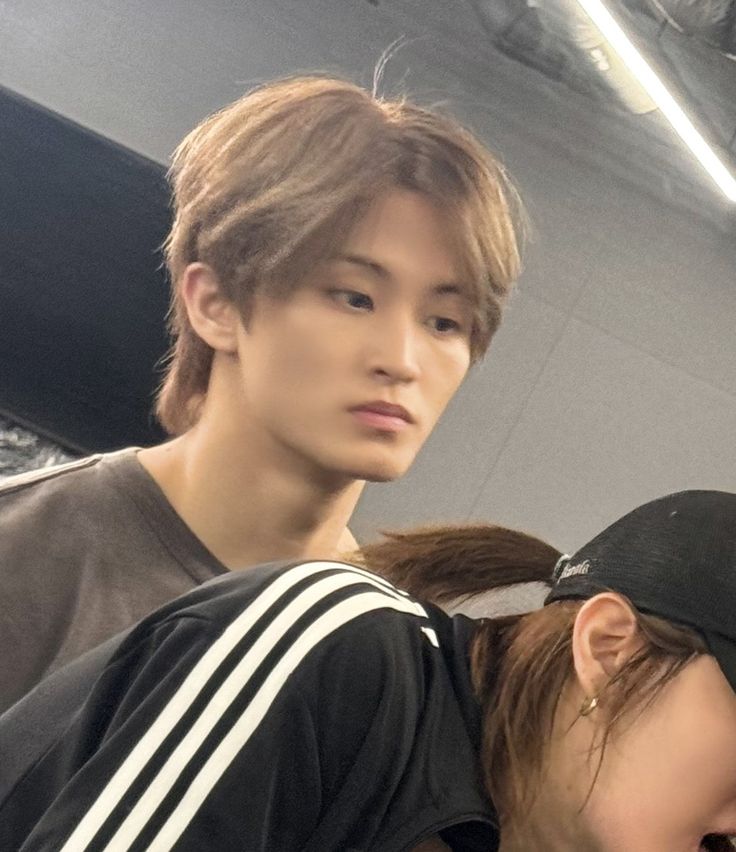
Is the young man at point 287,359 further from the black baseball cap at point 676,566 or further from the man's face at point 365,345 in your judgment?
the black baseball cap at point 676,566

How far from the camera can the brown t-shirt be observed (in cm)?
78

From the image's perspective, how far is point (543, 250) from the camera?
1085 mm

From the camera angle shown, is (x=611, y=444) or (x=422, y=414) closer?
(x=422, y=414)

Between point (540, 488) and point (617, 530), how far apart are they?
1.34 feet

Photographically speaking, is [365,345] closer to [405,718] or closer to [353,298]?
[353,298]

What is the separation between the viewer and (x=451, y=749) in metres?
0.58

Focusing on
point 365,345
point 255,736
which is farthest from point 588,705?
point 365,345

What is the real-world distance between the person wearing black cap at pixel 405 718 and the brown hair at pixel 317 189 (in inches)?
10.9

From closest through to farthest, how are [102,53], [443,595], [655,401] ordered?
[443,595] → [655,401] → [102,53]

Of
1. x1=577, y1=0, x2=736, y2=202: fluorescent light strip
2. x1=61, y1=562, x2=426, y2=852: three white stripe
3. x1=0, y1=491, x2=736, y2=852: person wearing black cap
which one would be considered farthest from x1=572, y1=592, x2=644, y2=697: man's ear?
x1=577, y1=0, x2=736, y2=202: fluorescent light strip

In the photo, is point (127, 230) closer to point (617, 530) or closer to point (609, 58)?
point (609, 58)

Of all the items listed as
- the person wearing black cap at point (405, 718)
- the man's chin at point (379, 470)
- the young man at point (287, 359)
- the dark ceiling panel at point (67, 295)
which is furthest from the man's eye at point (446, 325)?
the dark ceiling panel at point (67, 295)

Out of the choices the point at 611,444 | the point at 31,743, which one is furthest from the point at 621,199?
the point at 31,743

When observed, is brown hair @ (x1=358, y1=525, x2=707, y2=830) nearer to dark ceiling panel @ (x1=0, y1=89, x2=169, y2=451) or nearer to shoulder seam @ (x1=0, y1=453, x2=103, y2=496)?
shoulder seam @ (x1=0, y1=453, x2=103, y2=496)
